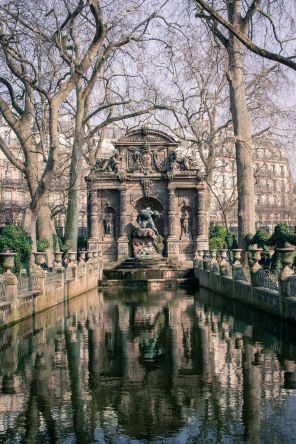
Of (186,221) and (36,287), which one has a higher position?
(186,221)

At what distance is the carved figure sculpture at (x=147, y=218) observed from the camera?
3147cm

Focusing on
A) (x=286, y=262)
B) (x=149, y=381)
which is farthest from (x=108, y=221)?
(x=149, y=381)

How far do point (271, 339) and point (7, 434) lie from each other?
19.9 ft

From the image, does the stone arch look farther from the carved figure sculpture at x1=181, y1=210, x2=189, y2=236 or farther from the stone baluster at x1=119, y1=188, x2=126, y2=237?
the carved figure sculpture at x1=181, y1=210, x2=189, y2=236

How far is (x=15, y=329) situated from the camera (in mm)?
11852

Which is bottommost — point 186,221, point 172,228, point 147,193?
point 172,228

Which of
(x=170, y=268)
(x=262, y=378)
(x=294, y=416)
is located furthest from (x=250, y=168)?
(x=294, y=416)

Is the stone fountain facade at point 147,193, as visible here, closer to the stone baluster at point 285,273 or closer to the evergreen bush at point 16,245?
the evergreen bush at point 16,245

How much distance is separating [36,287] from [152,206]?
2018cm

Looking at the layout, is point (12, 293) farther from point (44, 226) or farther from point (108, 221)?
point (108, 221)

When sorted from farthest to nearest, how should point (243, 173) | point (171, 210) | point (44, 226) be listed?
point (171, 210) → point (44, 226) → point (243, 173)

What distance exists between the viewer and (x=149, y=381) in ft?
24.1

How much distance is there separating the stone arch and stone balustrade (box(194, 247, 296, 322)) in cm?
1080

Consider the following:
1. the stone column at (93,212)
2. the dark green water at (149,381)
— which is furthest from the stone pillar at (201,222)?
the dark green water at (149,381)
